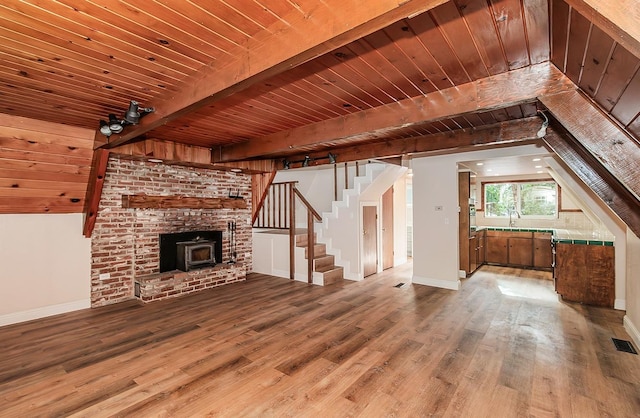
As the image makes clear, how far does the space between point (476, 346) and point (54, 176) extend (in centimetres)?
536

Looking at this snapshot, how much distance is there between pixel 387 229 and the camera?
23.3 feet

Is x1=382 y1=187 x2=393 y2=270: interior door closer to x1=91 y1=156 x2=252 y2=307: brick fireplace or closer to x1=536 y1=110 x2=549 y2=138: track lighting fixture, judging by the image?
x1=91 y1=156 x2=252 y2=307: brick fireplace

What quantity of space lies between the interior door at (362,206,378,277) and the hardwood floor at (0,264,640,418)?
1.57 meters

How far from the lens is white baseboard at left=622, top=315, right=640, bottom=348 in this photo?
3113 mm

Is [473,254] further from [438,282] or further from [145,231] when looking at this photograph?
[145,231]

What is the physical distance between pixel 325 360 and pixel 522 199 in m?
6.65

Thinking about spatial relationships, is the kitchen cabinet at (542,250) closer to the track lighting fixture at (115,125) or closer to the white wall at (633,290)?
the white wall at (633,290)

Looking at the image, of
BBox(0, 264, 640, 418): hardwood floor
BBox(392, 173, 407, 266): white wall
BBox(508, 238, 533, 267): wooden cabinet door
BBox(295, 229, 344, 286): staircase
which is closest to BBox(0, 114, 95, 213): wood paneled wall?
BBox(0, 264, 640, 418): hardwood floor

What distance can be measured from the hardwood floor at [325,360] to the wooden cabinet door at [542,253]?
2.11 metres

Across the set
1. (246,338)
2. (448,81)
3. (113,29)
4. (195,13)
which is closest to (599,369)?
(448,81)

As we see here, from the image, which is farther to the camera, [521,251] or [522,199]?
[522,199]

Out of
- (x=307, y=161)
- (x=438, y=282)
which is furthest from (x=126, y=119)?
(x=438, y=282)

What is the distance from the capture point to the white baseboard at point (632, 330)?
311 centimetres

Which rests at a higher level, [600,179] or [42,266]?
[600,179]
